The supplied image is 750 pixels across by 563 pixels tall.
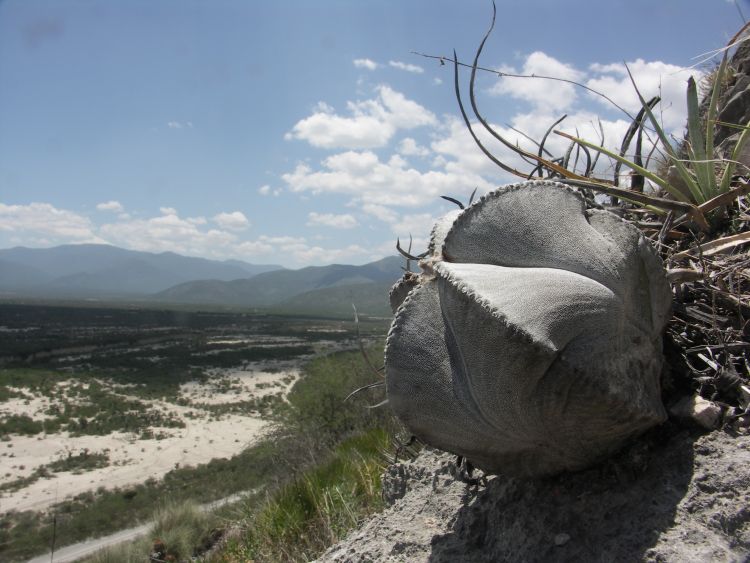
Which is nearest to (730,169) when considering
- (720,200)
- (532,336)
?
(720,200)

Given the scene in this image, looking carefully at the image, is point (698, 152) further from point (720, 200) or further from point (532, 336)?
point (532, 336)

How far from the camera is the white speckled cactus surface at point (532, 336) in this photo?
70.3 inches

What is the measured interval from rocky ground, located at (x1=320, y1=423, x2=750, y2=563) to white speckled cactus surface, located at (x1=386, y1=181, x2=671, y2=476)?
0.13 m

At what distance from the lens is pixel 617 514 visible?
6.16 feet

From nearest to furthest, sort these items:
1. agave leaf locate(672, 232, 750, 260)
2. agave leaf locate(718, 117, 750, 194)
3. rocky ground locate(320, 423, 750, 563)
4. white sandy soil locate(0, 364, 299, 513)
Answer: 1. rocky ground locate(320, 423, 750, 563)
2. agave leaf locate(672, 232, 750, 260)
3. agave leaf locate(718, 117, 750, 194)
4. white sandy soil locate(0, 364, 299, 513)

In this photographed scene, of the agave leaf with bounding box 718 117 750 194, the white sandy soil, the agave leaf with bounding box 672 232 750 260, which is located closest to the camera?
the agave leaf with bounding box 672 232 750 260

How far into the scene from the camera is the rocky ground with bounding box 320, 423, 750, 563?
5.57ft

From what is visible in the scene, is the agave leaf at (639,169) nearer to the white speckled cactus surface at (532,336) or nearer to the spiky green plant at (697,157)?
the spiky green plant at (697,157)

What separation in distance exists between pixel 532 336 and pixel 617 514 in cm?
70

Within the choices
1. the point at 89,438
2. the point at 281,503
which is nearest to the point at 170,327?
the point at 89,438

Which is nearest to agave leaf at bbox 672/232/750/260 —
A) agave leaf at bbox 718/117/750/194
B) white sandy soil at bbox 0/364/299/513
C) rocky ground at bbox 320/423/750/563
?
agave leaf at bbox 718/117/750/194

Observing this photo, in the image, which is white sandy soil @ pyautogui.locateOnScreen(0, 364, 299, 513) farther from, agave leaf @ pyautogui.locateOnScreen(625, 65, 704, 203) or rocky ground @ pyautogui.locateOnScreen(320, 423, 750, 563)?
agave leaf @ pyautogui.locateOnScreen(625, 65, 704, 203)

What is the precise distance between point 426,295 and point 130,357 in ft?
237

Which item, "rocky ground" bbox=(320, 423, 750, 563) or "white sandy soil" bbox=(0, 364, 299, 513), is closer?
"rocky ground" bbox=(320, 423, 750, 563)
